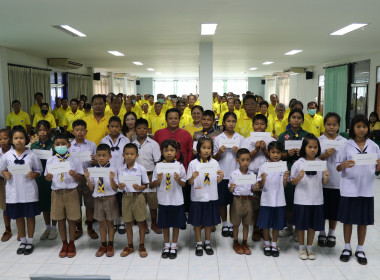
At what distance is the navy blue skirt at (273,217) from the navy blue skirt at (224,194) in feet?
1.66

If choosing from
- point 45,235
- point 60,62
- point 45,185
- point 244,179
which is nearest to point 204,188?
point 244,179

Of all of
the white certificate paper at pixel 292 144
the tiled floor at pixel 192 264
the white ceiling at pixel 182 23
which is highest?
the white ceiling at pixel 182 23

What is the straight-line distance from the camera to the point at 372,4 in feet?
14.9

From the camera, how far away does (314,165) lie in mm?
3197

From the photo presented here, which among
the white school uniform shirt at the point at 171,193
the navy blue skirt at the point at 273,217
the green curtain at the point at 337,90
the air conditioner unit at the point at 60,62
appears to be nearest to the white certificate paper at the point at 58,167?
the white school uniform shirt at the point at 171,193

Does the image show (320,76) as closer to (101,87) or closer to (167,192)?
(101,87)

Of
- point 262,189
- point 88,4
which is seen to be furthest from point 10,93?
point 262,189

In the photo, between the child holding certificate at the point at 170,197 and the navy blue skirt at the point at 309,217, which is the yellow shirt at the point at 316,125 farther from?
the child holding certificate at the point at 170,197

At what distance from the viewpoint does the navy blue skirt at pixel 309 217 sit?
334 centimetres

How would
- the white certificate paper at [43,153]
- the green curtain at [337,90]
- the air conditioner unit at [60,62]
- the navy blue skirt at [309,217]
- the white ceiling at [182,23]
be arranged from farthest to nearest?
the green curtain at [337,90] → the air conditioner unit at [60,62] → the white ceiling at [182,23] → the white certificate paper at [43,153] → the navy blue skirt at [309,217]

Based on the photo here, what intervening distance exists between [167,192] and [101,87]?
1696 cm

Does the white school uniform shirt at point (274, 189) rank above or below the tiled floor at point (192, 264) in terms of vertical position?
above

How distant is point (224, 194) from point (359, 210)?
4.54 feet

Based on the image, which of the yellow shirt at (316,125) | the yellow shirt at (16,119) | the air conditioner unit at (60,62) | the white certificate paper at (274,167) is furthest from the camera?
the air conditioner unit at (60,62)
